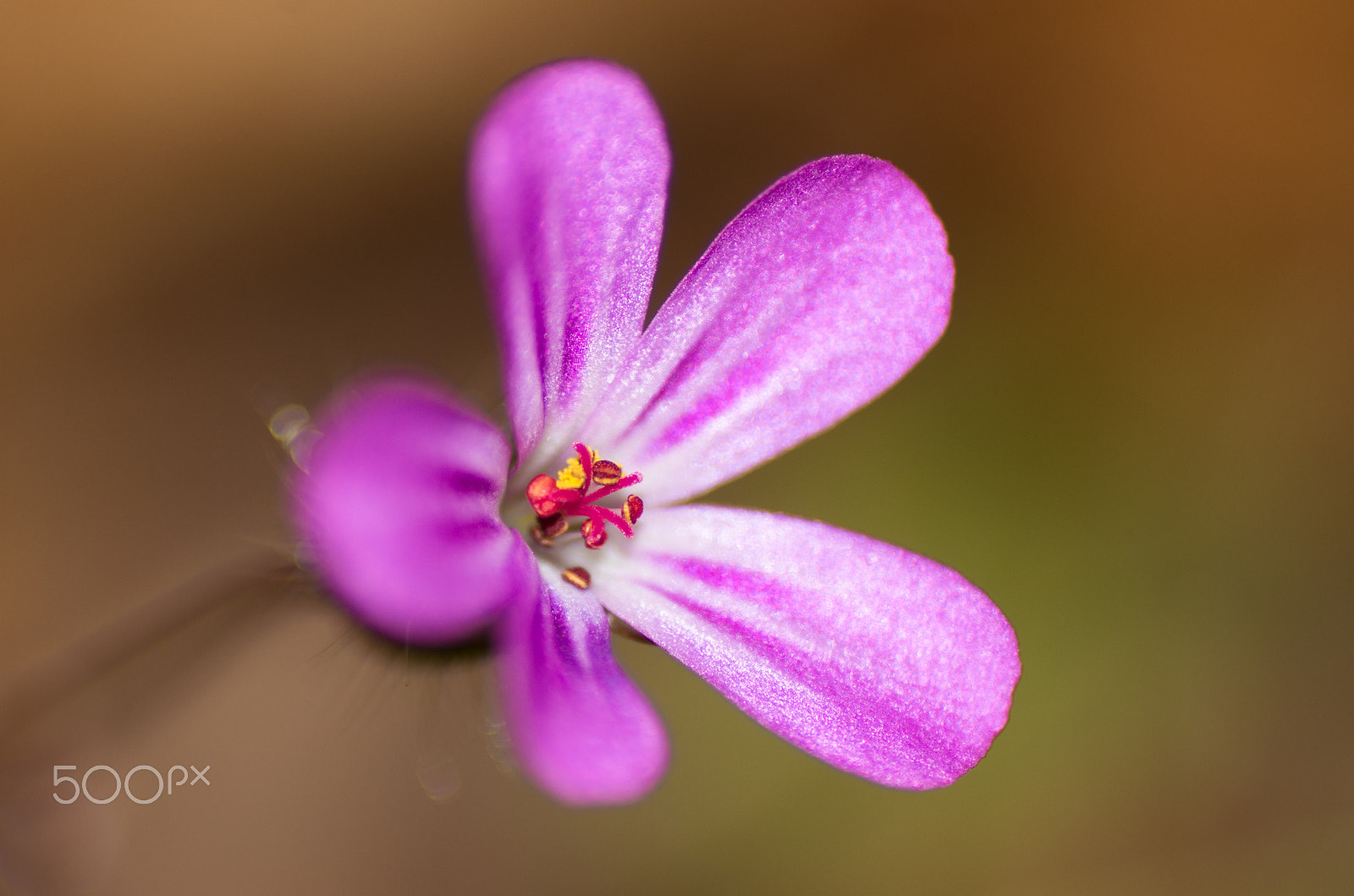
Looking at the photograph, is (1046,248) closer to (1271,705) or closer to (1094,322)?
(1094,322)

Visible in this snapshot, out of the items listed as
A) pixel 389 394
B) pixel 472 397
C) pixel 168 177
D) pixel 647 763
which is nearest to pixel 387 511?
pixel 389 394

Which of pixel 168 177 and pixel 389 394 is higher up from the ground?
pixel 389 394

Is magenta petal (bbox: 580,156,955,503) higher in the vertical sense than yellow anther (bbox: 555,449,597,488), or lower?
higher

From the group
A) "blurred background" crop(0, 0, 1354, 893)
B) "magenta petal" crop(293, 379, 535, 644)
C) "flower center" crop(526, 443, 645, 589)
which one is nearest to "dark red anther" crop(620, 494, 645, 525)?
"flower center" crop(526, 443, 645, 589)

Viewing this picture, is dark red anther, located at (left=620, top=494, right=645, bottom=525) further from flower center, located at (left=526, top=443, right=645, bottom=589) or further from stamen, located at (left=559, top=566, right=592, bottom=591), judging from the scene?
stamen, located at (left=559, top=566, right=592, bottom=591)

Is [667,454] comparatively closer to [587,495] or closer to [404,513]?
[587,495]

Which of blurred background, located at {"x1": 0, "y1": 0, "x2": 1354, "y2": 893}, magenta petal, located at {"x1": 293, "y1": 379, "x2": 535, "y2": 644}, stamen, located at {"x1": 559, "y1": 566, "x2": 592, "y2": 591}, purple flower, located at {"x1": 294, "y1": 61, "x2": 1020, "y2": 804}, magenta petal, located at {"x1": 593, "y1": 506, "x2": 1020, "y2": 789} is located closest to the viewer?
magenta petal, located at {"x1": 293, "y1": 379, "x2": 535, "y2": 644}

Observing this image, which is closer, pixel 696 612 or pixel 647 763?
pixel 647 763

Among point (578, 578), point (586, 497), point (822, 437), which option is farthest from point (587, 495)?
point (822, 437)
